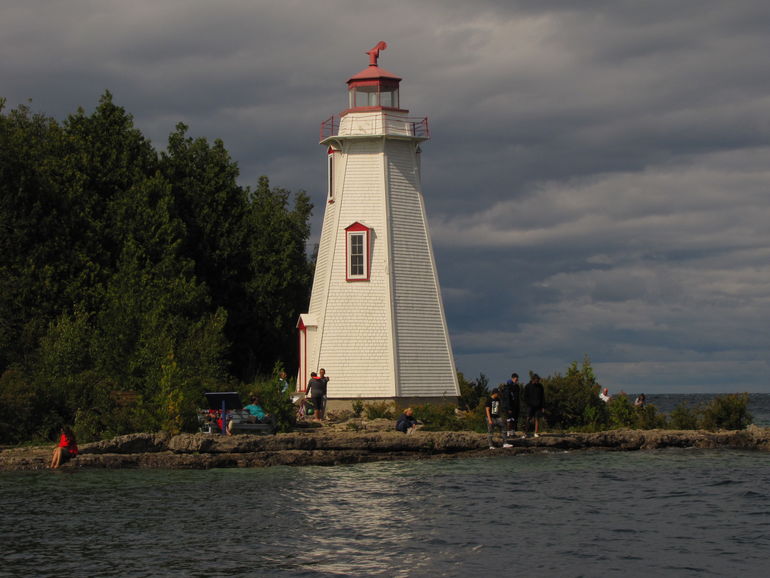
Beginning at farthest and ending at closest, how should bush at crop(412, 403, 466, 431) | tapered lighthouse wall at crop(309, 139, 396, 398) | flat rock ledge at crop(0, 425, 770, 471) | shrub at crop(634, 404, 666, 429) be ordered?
tapered lighthouse wall at crop(309, 139, 396, 398)
shrub at crop(634, 404, 666, 429)
bush at crop(412, 403, 466, 431)
flat rock ledge at crop(0, 425, 770, 471)

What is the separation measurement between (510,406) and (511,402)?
0.18 metres

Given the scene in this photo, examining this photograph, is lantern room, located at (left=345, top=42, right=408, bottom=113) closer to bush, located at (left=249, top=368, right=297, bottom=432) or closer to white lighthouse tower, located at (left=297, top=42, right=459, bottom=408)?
white lighthouse tower, located at (left=297, top=42, right=459, bottom=408)

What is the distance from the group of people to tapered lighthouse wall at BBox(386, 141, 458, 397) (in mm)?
6163

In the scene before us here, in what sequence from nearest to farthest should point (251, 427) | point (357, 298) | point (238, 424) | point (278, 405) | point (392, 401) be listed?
point (238, 424) → point (251, 427) → point (278, 405) → point (392, 401) → point (357, 298)

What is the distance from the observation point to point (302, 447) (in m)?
29.9

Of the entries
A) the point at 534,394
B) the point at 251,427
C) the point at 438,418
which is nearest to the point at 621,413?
the point at 534,394

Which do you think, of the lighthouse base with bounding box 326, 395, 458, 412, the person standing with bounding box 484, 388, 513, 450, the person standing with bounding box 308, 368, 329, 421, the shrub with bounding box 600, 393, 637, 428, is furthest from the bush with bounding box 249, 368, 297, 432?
the shrub with bounding box 600, 393, 637, 428

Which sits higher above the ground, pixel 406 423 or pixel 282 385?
pixel 282 385

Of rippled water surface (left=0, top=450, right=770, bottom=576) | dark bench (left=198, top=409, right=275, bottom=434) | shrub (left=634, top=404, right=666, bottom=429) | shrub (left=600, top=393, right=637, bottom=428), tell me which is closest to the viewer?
rippled water surface (left=0, top=450, right=770, bottom=576)

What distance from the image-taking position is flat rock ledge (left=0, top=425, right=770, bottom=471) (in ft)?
92.9

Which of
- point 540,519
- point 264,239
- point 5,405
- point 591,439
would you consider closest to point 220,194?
point 264,239

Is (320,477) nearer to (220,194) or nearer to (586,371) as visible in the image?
→ (586,371)

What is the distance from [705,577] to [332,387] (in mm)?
22528

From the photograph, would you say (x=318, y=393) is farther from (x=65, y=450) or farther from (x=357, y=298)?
(x=65, y=450)
